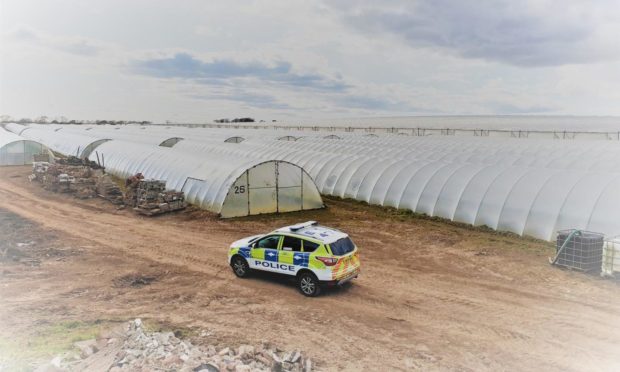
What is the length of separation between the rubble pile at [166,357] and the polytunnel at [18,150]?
4319 centimetres

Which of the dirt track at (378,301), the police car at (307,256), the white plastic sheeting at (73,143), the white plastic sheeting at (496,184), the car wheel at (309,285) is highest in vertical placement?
the white plastic sheeting at (73,143)

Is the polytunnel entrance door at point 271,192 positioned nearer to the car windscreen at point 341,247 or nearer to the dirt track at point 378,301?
the dirt track at point 378,301

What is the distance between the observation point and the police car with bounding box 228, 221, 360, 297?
13.7 meters

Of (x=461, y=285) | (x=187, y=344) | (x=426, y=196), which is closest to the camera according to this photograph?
(x=187, y=344)

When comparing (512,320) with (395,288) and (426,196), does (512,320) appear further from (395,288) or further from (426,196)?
(426,196)

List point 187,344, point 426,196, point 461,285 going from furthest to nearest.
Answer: point 426,196 → point 461,285 → point 187,344

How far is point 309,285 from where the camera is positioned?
1413 centimetres

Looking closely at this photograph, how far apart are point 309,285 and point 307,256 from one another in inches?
36.5

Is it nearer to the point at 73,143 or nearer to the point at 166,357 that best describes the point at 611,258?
the point at 166,357

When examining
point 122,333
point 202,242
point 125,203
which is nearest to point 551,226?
point 202,242

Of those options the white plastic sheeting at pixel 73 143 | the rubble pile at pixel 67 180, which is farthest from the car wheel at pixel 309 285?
the white plastic sheeting at pixel 73 143

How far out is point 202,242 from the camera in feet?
66.9

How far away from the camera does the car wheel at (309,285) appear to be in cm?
1400

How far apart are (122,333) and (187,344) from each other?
5.60ft
